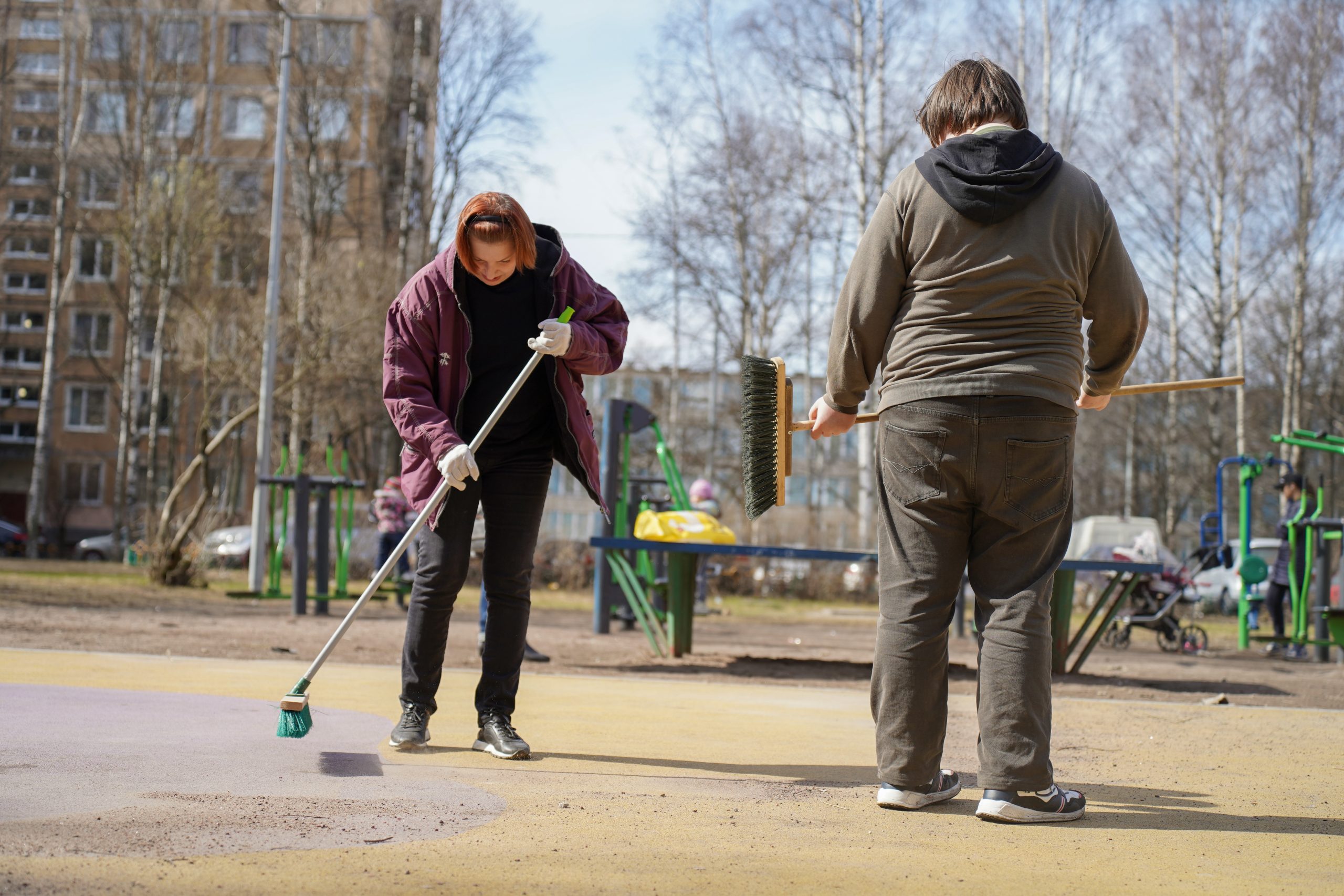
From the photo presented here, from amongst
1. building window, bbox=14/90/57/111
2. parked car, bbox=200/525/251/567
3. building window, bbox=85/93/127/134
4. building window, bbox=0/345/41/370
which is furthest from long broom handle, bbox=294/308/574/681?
building window, bbox=0/345/41/370

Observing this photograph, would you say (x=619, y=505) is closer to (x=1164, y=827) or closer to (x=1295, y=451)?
(x=1164, y=827)

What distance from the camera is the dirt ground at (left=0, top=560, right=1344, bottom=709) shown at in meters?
7.40

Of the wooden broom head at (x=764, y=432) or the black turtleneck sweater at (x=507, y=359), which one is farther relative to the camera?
the black turtleneck sweater at (x=507, y=359)

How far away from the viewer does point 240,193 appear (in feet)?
105

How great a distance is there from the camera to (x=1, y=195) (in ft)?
90.6

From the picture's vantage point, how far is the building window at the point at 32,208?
33600mm

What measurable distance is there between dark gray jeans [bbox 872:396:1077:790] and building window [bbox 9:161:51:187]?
26249mm

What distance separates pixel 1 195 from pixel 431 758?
2815 cm

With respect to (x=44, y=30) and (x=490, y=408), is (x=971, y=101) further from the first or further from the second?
(x=44, y=30)

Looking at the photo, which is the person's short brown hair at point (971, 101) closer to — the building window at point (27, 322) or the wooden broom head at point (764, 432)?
the wooden broom head at point (764, 432)

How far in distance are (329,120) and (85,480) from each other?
74.7 feet

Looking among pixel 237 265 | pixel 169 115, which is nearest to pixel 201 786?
pixel 237 265

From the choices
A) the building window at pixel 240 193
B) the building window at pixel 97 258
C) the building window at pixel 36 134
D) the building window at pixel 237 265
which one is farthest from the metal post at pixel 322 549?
the building window at pixel 36 134

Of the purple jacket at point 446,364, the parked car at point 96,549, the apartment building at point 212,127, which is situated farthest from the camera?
the parked car at point 96,549
